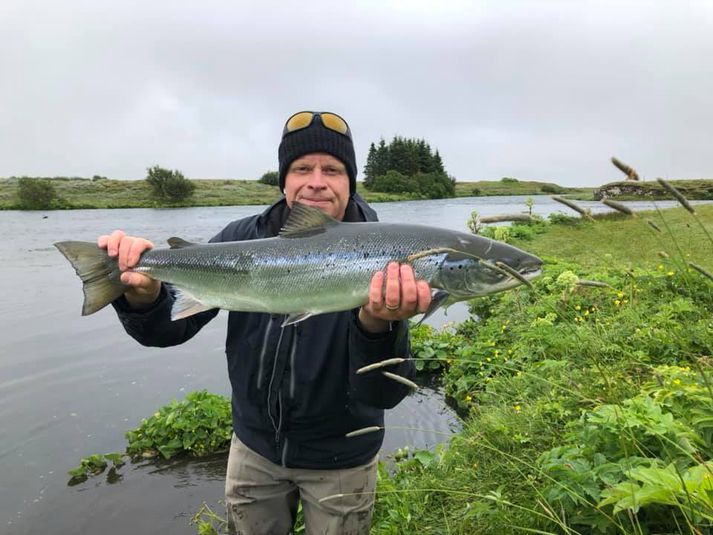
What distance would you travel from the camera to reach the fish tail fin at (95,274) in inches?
127

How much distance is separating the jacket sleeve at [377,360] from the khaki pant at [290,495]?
0.65 meters

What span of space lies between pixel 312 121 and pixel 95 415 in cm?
664

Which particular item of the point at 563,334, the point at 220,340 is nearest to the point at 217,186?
the point at 220,340

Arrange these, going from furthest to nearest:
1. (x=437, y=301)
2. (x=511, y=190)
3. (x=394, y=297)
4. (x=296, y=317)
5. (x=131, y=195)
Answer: (x=511, y=190)
(x=131, y=195)
(x=296, y=317)
(x=437, y=301)
(x=394, y=297)

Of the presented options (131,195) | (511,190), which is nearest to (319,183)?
(131,195)

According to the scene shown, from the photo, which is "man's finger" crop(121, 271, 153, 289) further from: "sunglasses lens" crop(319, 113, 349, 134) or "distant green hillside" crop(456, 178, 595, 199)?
"distant green hillside" crop(456, 178, 595, 199)

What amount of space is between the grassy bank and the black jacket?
0.62 metres

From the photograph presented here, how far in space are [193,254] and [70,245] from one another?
0.82m

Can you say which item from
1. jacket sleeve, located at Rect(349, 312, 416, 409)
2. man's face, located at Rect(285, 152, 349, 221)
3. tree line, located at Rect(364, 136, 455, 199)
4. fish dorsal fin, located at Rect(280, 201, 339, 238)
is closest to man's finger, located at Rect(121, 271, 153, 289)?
fish dorsal fin, located at Rect(280, 201, 339, 238)

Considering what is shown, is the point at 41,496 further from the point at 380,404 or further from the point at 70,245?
the point at 380,404

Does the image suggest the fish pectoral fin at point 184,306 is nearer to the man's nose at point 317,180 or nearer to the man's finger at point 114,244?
the man's finger at point 114,244

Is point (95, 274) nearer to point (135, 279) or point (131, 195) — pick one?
point (135, 279)

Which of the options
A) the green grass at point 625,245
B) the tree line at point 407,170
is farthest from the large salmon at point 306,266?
the tree line at point 407,170

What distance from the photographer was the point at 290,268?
3.25 m
